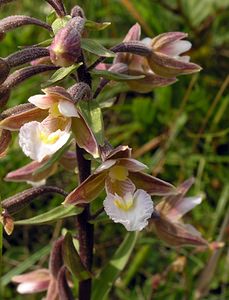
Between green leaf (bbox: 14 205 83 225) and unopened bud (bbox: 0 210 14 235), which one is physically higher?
unopened bud (bbox: 0 210 14 235)

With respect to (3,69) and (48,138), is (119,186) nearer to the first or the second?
(48,138)

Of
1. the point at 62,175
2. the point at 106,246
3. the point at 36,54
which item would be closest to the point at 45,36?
the point at 62,175

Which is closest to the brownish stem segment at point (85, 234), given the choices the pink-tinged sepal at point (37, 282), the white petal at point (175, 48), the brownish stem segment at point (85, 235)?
the brownish stem segment at point (85, 235)

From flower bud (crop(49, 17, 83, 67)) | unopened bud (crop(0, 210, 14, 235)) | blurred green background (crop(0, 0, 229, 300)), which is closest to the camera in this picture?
flower bud (crop(49, 17, 83, 67))

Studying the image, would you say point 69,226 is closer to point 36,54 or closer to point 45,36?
point 45,36

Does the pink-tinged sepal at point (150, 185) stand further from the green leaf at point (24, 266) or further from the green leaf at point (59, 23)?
the green leaf at point (24, 266)

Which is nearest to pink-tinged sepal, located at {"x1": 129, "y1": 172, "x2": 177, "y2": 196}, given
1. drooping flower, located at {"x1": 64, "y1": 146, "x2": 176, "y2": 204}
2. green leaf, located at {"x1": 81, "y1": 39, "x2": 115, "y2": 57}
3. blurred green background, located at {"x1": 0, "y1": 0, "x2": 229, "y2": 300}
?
drooping flower, located at {"x1": 64, "y1": 146, "x2": 176, "y2": 204}

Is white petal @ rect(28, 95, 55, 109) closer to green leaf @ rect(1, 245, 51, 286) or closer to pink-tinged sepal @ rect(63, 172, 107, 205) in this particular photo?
pink-tinged sepal @ rect(63, 172, 107, 205)
